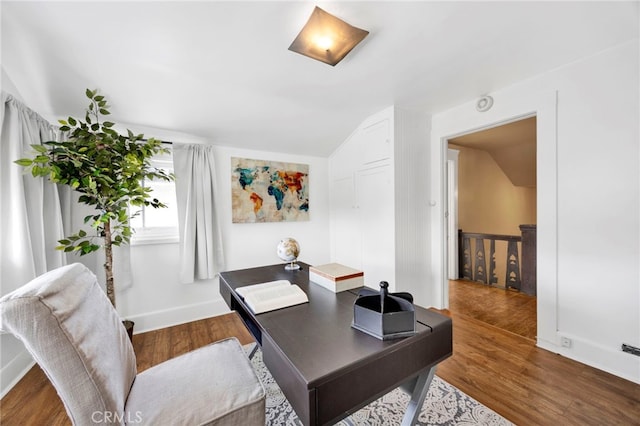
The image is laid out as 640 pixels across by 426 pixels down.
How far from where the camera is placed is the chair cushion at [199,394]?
889 mm

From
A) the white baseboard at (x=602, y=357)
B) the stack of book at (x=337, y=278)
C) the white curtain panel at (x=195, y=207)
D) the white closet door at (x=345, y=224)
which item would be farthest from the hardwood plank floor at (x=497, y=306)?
the white curtain panel at (x=195, y=207)

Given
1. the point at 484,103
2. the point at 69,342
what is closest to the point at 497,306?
the point at 484,103

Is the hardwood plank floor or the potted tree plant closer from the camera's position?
the potted tree plant

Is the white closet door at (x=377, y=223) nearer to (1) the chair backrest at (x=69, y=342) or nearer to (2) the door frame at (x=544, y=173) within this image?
(2) the door frame at (x=544, y=173)

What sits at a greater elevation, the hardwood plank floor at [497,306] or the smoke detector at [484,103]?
the smoke detector at [484,103]

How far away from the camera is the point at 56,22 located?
145cm

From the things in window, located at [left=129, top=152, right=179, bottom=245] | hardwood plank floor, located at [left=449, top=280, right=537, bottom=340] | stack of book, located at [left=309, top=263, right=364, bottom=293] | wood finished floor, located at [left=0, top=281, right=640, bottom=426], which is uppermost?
window, located at [left=129, top=152, right=179, bottom=245]

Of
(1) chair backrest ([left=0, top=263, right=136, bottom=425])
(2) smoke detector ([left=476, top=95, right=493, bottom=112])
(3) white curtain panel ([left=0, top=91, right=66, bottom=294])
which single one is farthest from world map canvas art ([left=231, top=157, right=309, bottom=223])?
(1) chair backrest ([left=0, top=263, right=136, bottom=425])

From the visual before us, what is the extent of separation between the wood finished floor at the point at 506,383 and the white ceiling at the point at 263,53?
6.86ft

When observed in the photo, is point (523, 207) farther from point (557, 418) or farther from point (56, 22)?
point (56, 22)

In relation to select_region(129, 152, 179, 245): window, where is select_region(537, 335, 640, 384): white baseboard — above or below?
below

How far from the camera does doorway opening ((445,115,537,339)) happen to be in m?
2.93

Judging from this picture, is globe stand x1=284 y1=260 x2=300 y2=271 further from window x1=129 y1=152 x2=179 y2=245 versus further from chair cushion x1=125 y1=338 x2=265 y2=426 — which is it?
window x1=129 y1=152 x2=179 y2=245

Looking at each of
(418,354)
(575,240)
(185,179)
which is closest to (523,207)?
(575,240)
